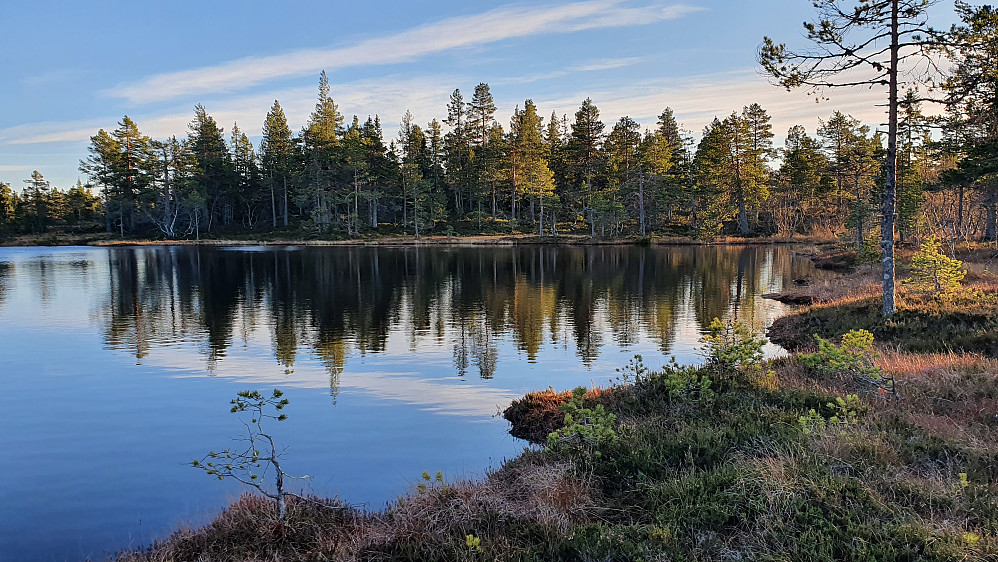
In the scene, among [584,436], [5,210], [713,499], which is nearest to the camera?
[713,499]

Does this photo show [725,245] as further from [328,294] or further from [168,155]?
[168,155]

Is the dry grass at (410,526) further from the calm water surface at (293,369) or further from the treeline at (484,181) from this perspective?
the treeline at (484,181)

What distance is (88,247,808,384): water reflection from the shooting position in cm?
2191

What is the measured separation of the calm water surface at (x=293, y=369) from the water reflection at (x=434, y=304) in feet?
0.59

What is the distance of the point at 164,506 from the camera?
30.6ft

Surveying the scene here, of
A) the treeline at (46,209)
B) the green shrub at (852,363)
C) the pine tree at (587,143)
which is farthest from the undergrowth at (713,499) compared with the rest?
the treeline at (46,209)

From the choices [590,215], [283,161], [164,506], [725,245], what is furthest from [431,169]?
[164,506]

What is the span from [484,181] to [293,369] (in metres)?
78.7

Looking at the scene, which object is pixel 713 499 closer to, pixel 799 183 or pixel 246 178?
pixel 799 183

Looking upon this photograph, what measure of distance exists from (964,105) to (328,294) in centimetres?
3129

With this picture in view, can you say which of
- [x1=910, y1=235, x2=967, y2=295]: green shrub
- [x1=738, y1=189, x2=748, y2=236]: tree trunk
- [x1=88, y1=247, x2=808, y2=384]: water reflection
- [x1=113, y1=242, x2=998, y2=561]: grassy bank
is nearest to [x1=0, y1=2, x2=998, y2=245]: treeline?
[x1=738, y1=189, x2=748, y2=236]: tree trunk

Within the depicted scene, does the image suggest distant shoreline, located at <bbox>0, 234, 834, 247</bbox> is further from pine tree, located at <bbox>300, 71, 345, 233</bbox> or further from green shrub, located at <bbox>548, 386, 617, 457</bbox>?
green shrub, located at <bbox>548, 386, 617, 457</bbox>

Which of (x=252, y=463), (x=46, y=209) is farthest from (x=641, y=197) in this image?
(x=46, y=209)

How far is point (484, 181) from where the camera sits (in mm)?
94125
